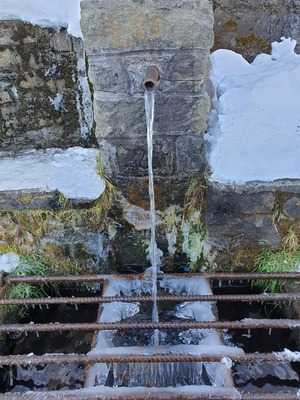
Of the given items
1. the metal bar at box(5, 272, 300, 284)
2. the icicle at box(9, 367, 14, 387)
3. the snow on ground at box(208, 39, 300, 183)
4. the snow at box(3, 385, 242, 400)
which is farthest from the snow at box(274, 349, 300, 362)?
the icicle at box(9, 367, 14, 387)

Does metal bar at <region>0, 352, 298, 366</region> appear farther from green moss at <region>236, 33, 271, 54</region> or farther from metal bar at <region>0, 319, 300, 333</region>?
green moss at <region>236, 33, 271, 54</region>

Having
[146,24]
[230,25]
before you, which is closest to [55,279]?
[146,24]

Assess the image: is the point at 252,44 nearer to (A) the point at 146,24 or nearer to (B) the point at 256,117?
(B) the point at 256,117

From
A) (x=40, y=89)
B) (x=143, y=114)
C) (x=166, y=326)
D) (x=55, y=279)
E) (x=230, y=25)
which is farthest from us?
(x=230, y=25)

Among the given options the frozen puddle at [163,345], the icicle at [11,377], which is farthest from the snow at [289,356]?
the icicle at [11,377]

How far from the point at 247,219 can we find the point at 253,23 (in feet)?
3.91

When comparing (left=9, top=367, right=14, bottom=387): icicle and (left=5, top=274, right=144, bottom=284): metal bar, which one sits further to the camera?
(left=5, top=274, right=144, bottom=284): metal bar

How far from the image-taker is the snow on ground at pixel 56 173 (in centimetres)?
249

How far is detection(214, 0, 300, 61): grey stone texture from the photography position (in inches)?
109

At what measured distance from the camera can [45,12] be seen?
2.53 metres

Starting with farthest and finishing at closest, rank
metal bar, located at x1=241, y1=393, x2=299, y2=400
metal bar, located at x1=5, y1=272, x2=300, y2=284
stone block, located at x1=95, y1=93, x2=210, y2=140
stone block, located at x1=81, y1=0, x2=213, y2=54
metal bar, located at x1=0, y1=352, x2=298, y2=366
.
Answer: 1. metal bar, located at x1=5, y1=272, x2=300, y2=284
2. stone block, located at x1=95, y1=93, x2=210, y2=140
3. stone block, located at x1=81, y1=0, x2=213, y2=54
4. metal bar, located at x1=0, y1=352, x2=298, y2=366
5. metal bar, located at x1=241, y1=393, x2=299, y2=400

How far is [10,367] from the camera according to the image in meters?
2.27

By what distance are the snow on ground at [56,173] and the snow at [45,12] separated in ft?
2.24

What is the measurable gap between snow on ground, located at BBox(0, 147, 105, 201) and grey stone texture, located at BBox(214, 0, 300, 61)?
1.05 meters
